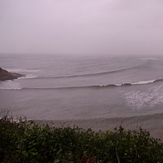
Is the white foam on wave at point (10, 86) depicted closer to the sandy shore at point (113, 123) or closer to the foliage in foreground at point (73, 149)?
the sandy shore at point (113, 123)

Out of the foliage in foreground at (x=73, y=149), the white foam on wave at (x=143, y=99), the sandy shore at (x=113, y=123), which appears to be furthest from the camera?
the white foam on wave at (x=143, y=99)

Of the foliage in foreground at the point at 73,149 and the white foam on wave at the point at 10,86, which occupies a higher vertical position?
the foliage in foreground at the point at 73,149

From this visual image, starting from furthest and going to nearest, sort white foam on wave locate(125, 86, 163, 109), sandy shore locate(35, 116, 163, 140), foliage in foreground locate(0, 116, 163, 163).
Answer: white foam on wave locate(125, 86, 163, 109)
sandy shore locate(35, 116, 163, 140)
foliage in foreground locate(0, 116, 163, 163)

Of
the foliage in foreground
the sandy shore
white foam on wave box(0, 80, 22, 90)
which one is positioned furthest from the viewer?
white foam on wave box(0, 80, 22, 90)

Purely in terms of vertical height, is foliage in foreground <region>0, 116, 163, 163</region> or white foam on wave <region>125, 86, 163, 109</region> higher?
foliage in foreground <region>0, 116, 163, 163</region>

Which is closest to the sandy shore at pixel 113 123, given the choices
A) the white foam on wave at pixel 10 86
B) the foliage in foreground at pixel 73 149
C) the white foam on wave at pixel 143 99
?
the white foam on wave at pixel 143 99

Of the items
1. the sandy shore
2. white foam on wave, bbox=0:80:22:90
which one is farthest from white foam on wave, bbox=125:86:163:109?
white foam on wave, bbox=0:80:22:90

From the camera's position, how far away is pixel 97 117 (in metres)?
11.3

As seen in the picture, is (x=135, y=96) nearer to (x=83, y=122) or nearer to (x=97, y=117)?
(x=97, y=117)

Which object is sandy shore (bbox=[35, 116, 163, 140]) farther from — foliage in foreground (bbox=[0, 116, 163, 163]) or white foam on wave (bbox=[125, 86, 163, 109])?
foliage in foreground (bbox=[0, 116, 163, 163])

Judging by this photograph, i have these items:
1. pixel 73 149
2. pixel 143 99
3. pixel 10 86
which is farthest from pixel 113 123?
pixel 10 86

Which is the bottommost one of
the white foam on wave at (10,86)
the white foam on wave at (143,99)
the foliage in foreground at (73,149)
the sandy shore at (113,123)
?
the sandy shore at (113,123)

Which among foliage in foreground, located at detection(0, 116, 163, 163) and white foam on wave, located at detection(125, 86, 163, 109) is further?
white foam on wave, located at detection(125, 86, 163, 109)

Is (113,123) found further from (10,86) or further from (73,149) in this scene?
(10,86)
